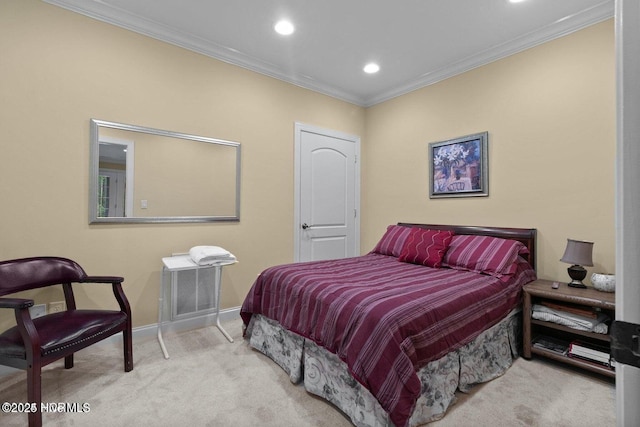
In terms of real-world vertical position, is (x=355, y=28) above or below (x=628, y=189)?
above

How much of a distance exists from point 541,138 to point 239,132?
3.01 meters

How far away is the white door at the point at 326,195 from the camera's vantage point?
13.0ft

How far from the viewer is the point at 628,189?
500 mm

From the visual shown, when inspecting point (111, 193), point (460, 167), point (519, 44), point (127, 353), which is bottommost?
point (127, 353)

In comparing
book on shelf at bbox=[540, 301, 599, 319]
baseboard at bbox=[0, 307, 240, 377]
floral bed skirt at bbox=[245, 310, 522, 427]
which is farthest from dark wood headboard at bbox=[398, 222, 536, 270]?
baseboard at bbox=[0, 307, 240, 377]

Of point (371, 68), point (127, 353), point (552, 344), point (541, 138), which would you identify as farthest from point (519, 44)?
point (127, 353)

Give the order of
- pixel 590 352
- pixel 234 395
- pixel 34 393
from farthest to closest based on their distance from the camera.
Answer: pixel 590 352, pixel 234 395, pixel 34 393

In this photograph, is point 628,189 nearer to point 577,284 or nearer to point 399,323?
point 399,323

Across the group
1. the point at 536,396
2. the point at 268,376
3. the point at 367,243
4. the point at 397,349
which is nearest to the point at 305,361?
the point at 268,376

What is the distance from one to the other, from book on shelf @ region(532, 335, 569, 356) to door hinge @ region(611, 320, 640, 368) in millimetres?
2399

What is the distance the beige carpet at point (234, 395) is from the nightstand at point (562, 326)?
0.10 m

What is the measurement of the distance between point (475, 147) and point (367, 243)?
196cm

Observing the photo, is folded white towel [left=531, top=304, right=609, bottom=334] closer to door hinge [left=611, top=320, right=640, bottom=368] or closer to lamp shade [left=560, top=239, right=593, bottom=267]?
lamp shade [left=560, top=239, right=593, bottom=267]

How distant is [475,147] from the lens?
3371 mm
